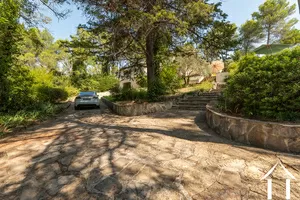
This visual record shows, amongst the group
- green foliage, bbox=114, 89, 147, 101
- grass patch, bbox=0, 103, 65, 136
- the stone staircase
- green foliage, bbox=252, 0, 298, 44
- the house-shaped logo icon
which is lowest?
the house-shaped logo icon

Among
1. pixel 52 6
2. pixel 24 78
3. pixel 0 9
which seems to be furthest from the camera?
pixel 24 78

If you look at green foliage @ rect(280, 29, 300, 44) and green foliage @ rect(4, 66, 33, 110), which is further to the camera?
green foliage @ rect(280, 29, 300, 44)

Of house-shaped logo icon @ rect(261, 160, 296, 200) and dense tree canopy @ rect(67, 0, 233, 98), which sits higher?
dense tree canopy @ rect(67, 0, 233, 98)

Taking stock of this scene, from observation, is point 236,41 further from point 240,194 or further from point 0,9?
point 0,9

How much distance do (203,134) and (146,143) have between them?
1667 millimetres

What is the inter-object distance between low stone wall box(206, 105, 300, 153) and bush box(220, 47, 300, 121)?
0.34 metres

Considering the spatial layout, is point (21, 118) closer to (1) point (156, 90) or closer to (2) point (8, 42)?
(2) point (8, 42)

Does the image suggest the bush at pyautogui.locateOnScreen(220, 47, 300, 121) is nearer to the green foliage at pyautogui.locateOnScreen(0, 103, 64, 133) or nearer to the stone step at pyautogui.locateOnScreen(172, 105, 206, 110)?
the stone step at pyautogui.locateOnScreen(172, 105, 206, 110)

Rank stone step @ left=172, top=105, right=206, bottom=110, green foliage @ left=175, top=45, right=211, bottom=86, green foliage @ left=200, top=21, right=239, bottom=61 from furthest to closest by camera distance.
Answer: green foliage @ left=175, top=45, right=211, bottom=86 < green foliage @ left=200, top=21, right=239, bottom=61 < stone step @ left=172, top=105, right=206, bottom=110

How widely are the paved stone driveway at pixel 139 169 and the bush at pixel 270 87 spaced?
3.22 ft

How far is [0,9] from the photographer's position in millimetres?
6238

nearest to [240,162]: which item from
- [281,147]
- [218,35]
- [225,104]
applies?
[281,147]

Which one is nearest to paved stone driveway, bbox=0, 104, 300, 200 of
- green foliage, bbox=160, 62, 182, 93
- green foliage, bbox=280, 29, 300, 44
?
green foliage, bbox=160, 62, 182, 93

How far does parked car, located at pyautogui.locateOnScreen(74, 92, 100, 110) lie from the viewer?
1083cm
